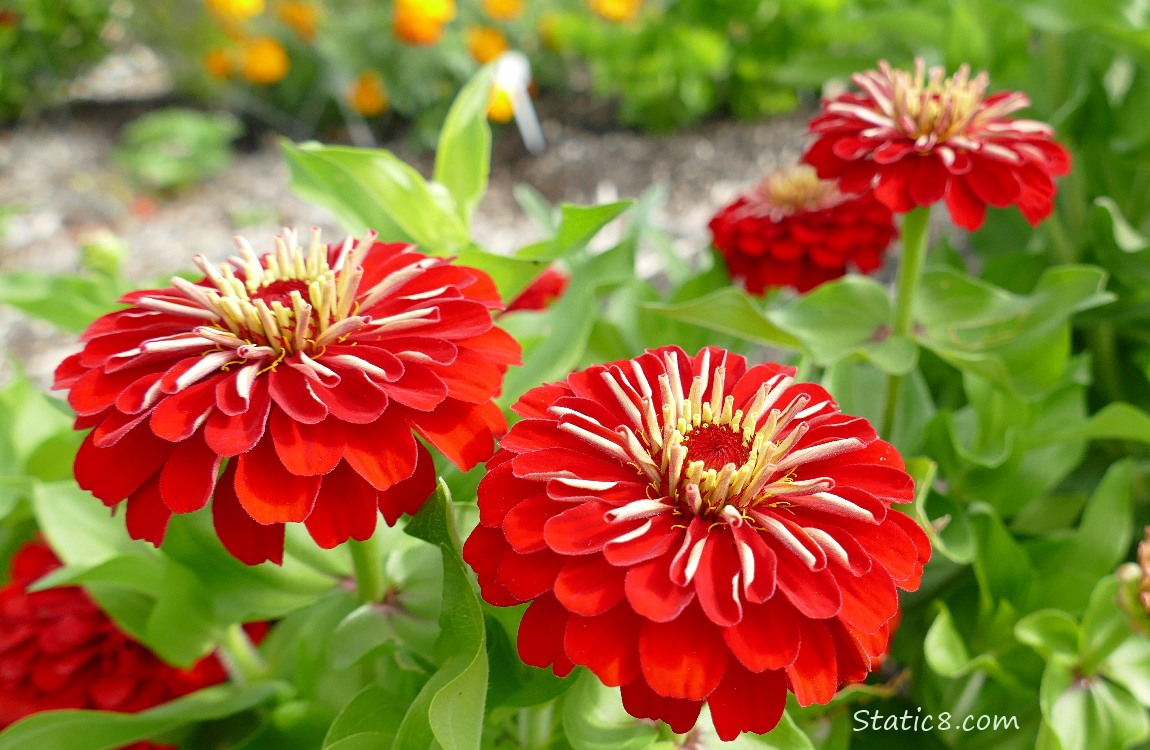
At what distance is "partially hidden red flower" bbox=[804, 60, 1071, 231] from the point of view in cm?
71

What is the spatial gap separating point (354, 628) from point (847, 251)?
716mm

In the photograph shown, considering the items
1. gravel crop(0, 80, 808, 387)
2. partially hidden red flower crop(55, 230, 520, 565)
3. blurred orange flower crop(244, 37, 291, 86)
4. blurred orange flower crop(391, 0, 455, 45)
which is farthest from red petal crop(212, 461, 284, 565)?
blurred orange flower crop(244, 37, 291, 86)

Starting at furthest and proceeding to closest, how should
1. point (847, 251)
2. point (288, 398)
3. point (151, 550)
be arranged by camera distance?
point (847, 251)
point (151, 550)
point (288, 398)

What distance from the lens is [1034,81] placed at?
1.27 m

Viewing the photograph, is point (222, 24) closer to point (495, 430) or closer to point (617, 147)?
point (617, 147)

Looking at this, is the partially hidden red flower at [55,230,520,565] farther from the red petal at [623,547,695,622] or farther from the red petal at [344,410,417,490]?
the red petal at [623,547,695,622]

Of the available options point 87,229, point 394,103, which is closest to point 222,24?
point 394,103

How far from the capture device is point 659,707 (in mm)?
424

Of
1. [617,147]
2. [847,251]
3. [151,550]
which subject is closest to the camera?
[151,550]

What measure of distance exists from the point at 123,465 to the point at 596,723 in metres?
0.32

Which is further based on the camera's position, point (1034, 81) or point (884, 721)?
point (1034, 81)

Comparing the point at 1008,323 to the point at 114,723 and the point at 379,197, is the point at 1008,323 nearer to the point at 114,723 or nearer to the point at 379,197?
the point at 379,197

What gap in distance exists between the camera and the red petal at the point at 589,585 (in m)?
0.40

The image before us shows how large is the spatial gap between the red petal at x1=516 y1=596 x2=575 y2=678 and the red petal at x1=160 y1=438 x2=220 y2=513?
175 mm
